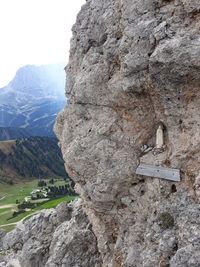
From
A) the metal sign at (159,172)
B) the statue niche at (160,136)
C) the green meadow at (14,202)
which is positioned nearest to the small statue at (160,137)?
the statue niche at (160,136)

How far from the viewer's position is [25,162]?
577 ft

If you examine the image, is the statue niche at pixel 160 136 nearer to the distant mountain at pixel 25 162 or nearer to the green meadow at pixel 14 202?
the green meadow at pixel 14 202

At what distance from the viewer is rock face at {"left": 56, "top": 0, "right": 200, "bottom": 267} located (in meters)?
13.8

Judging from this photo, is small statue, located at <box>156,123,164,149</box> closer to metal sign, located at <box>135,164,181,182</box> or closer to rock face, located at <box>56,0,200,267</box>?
rock face, located at <box>56,0,200,267</box>

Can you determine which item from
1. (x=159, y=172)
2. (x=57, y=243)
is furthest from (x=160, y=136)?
(x=57, y=243)

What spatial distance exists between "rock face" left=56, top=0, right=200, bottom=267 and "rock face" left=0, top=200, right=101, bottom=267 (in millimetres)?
2001

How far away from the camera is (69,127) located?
20.1 m

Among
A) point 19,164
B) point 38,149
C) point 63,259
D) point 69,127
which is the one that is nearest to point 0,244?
point 63,259

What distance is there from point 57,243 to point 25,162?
160398 mm

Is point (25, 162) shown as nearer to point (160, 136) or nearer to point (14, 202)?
point (14, 202)

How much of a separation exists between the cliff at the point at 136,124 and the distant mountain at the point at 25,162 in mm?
138095

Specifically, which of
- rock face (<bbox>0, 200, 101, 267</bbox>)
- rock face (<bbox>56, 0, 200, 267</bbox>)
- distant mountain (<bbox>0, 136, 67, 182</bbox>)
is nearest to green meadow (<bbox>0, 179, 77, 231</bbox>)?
distant mountain (<bbox>0, 136, 67, 182</bbox>)

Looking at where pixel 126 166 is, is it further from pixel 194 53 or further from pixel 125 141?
pixel 194 53

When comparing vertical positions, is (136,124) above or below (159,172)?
above
